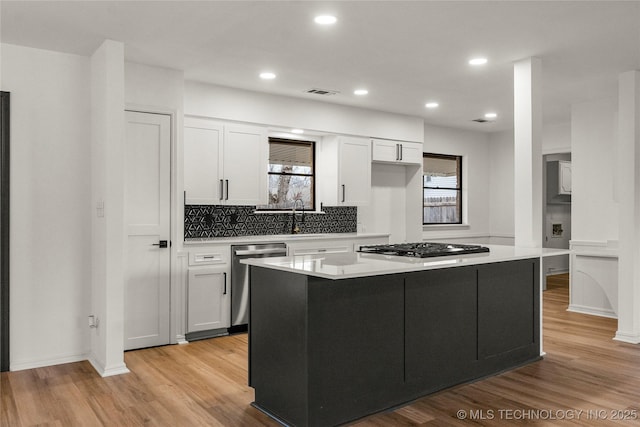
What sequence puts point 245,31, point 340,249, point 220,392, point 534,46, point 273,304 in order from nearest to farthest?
point 273,304 → point 220,392 → point 245,31 → point 534,46 → point 340,249

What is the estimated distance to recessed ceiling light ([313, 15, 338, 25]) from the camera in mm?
3344

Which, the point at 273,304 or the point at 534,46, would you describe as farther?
the point at 534,46

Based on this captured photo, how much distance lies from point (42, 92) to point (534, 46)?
12.6 ft

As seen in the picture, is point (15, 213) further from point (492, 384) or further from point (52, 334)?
point (492, 384)

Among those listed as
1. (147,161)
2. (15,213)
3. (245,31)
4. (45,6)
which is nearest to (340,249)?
(147,161)

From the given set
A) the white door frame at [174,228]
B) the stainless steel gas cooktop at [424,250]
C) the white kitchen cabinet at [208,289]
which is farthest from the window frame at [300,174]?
the stainless steel gas cooktop at [424,250]

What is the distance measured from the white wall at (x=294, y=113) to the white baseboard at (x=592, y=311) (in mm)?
2864

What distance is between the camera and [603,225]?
591 cm

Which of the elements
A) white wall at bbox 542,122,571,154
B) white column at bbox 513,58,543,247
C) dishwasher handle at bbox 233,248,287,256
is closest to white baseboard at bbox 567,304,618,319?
white column at bbox 513,58,543,247

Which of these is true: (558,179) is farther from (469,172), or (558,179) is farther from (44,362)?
(44,362)

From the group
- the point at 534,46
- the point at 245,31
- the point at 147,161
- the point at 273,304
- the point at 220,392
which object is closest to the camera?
the point at 273,304

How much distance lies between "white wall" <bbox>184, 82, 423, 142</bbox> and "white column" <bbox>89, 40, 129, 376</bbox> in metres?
1.16

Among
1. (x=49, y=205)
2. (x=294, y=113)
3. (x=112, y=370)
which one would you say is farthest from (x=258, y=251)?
(x=49, y=205)

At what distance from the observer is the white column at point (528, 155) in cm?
420
